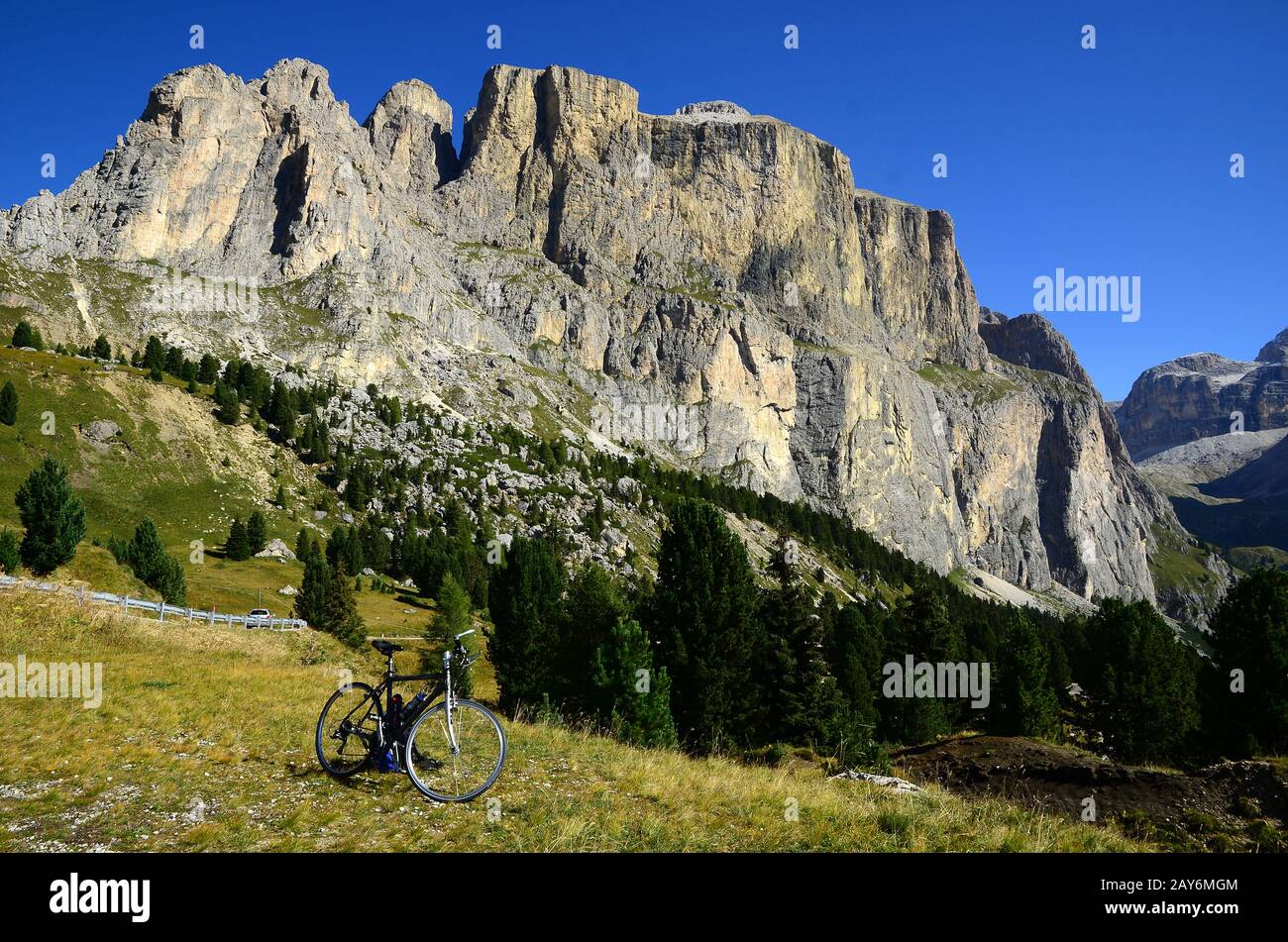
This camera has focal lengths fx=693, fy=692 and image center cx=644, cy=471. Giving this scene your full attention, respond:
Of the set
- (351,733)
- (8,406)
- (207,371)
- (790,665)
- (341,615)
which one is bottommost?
(790,665)

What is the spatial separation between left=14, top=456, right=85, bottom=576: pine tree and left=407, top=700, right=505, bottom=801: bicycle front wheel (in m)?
43.5

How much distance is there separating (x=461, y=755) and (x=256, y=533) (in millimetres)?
86486

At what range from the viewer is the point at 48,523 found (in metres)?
42.5

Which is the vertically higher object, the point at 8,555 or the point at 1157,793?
the point at 8,555

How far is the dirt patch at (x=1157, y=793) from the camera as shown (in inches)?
633

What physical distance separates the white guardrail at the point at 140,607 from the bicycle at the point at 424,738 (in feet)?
70.7

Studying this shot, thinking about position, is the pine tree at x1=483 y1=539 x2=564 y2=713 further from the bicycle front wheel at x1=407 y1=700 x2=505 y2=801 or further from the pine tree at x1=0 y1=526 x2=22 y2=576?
the bicycle front wheel at x1=407 y1=700 x2=505 y2=801

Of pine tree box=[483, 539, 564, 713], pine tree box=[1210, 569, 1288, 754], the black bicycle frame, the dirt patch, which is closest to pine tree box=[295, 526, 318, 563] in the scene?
pine tree box=[483, 539, 564, 713]

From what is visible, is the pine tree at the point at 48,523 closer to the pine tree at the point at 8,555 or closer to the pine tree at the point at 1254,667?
the pine tree at the point at 8,555

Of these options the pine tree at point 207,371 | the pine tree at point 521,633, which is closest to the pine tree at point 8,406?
the pine tree at point 207,371

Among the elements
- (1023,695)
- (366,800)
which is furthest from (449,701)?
(1023,695)

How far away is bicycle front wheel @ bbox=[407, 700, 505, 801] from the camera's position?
1033 cm

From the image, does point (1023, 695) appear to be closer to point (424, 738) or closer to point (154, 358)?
point (424, 738)
